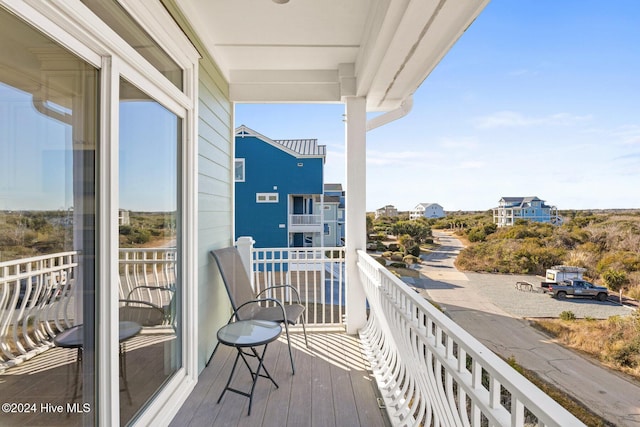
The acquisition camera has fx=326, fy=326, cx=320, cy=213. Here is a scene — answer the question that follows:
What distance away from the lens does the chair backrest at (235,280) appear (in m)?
2.87

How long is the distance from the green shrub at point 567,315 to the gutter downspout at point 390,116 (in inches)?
104

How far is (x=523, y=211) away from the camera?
78.6 inches

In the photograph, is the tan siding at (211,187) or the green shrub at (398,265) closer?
the green shrub at (398,265)

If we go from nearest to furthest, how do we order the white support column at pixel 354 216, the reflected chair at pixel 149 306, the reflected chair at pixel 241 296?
the reflected chair at pixel 149 306
the reflected chair at pixel 241 296
the white support column at pixel 354 216

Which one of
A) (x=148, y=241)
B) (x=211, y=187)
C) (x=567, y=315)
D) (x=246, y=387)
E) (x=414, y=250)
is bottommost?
(x=246, y=387)

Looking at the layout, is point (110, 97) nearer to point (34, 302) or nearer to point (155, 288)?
point (34, 302)

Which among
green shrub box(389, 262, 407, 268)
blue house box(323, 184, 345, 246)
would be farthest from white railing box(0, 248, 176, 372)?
blue house box(323, 184, 345, 246)

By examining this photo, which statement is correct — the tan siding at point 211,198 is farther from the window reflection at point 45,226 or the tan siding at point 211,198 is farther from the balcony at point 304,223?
the balcony at point 304,223

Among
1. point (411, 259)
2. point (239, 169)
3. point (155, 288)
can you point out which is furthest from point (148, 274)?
point (239, 169)

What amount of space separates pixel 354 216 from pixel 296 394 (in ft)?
5.95

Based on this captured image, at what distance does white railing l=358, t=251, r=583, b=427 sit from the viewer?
2.81ft

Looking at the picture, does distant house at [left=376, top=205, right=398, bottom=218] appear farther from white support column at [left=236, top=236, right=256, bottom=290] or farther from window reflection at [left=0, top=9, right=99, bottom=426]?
window reflection at [left=0, top=9, right=99, bottom=426]

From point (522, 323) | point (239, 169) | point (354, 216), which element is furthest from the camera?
point (239, 169)

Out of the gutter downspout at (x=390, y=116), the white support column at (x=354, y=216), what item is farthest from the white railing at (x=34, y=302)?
the gutter downspout at (x=390, y=116)
